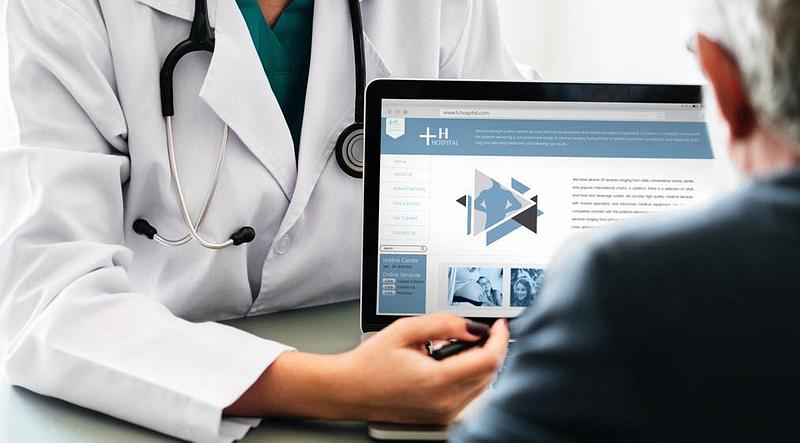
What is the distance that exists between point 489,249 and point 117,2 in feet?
1.60

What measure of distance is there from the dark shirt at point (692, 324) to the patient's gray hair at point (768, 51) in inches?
1.1

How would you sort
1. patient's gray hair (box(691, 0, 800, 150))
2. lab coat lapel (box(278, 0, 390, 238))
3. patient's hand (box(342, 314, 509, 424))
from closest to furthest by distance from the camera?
patient's gray hair (box(691, 0, 800, 150)) → patient's hand (box(342, 314, 509, 424)) → lab coat lapel (box(278, 0, 390, 238))

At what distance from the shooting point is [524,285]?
3.05 feet

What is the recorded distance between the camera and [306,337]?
3.24ft

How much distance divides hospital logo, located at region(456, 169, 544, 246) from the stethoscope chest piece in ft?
0.57

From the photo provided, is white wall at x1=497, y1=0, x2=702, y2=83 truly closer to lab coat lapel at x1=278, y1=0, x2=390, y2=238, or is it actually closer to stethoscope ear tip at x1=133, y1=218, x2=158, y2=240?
lab coat lapel at x1=278, y1=0, x2=390, y2=238

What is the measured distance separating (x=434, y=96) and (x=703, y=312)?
583 mm

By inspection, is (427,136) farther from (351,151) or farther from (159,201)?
(159,201)

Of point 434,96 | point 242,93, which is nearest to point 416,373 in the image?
point 434,96

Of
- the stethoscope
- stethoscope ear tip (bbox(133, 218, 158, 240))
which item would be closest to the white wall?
the stethoscope

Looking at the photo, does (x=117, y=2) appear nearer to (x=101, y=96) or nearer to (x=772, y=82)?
(x=101, y=96)

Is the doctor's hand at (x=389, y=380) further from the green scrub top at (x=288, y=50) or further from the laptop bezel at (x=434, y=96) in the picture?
the green scrub top at (x=288, y=50)

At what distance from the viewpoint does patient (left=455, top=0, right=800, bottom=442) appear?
1.21 ft

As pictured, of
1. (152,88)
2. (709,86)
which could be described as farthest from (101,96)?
(709,86)
